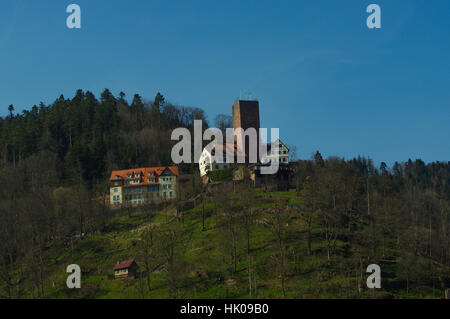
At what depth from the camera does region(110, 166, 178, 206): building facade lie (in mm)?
90625

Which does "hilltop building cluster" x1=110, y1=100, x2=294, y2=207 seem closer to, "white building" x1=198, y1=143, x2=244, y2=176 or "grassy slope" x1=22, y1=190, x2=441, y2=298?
"white building" x1=198, y1=143, x2=244, y2=176

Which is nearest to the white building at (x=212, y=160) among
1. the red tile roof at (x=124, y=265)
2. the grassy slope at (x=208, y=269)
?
the grassy slope at (x=208, y=269)

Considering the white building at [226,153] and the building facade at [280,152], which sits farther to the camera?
the building facade at [280,152]

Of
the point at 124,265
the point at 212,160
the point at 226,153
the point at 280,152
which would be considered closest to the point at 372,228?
the point at 124,265

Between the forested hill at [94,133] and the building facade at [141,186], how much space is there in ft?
35.1

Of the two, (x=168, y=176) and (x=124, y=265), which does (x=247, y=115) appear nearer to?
(x=168, y=176)

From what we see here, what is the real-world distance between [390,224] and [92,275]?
132 ft

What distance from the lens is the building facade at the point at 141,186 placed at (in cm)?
9062

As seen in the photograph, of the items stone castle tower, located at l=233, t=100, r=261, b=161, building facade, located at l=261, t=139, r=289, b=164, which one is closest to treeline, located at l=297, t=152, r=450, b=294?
building facade, located at l=261, t=139, r=289, b=164

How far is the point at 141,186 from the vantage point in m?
91.8

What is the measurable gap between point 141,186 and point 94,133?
33.8 meters

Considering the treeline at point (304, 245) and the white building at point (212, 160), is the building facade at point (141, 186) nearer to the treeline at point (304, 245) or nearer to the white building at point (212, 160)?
the white building at point (212, 160)
